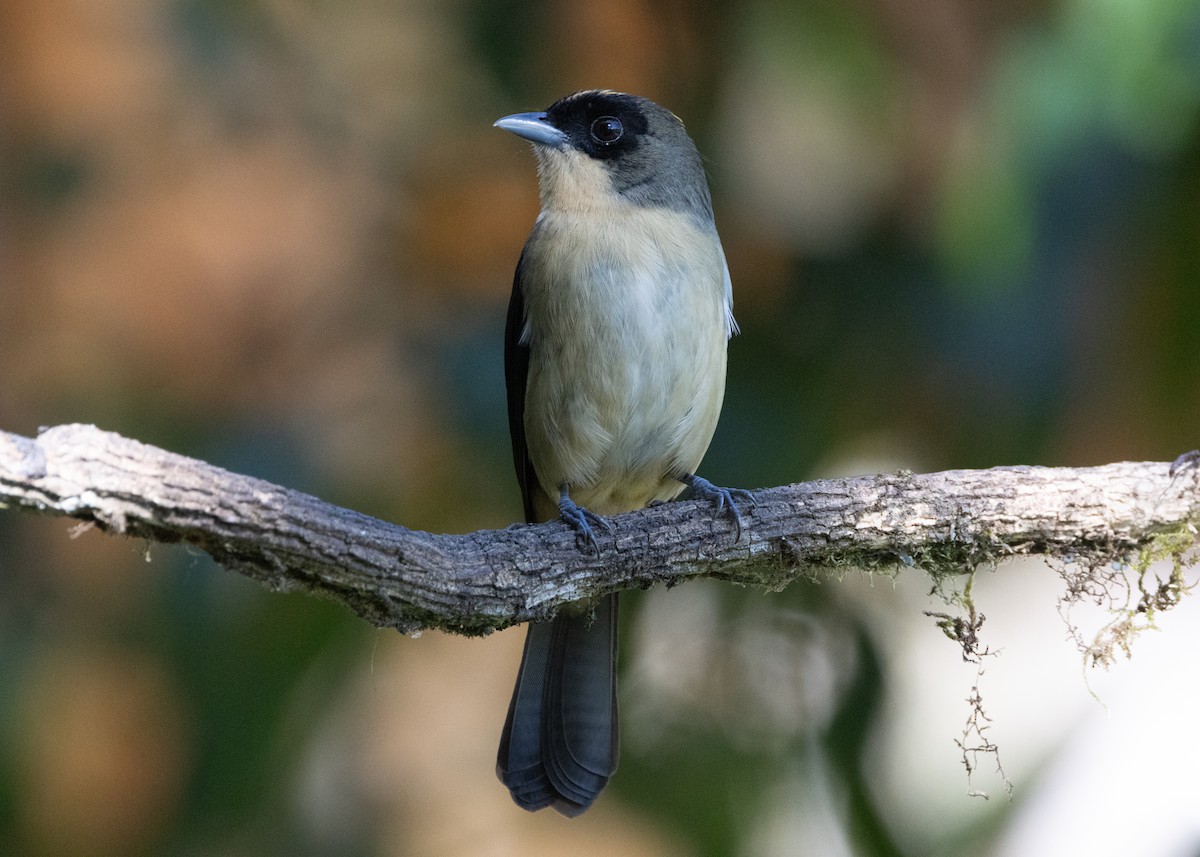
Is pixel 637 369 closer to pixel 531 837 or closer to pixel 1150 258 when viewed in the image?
pixel 1150 258

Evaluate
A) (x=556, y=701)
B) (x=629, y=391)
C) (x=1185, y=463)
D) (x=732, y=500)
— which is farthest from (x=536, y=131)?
(x=1185, y=463)

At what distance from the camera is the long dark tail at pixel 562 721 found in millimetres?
3658

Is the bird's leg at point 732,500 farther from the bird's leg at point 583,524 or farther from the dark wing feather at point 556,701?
the dark wing feather at point 556,701

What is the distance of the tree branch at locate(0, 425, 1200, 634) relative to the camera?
221 cm

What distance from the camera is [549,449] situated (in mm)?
3768

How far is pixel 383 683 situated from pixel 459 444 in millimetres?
1074

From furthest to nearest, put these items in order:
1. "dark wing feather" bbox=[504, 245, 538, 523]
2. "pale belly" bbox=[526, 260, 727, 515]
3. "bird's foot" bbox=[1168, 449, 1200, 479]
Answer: "dark wing feather" bbox=[504, 245, 538, 523]
"pale belly" bbox=[526, 260, 727, 515]
"bird's foot" bbox=[1168, 449, 1200, 479]

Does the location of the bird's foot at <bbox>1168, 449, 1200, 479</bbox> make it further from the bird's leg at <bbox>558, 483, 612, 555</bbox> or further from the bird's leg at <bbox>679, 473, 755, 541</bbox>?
the bird's leg at <bbox>558, 483, 612, 555</bbox>

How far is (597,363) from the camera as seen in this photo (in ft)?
11.8

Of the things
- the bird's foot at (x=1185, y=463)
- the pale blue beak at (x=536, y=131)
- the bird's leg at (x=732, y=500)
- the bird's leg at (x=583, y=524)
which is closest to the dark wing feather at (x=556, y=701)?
the pale blue beak at (x=536, y=131)

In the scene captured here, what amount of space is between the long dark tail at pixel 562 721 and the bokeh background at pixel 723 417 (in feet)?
1.54

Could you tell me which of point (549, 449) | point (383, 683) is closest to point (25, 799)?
point (383, 683)

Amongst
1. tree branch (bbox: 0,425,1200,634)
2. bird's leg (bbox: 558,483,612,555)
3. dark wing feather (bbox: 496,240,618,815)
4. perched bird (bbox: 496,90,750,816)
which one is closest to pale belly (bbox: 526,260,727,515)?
perched bird (bbox: 496,90,750,816)

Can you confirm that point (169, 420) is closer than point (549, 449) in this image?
No
